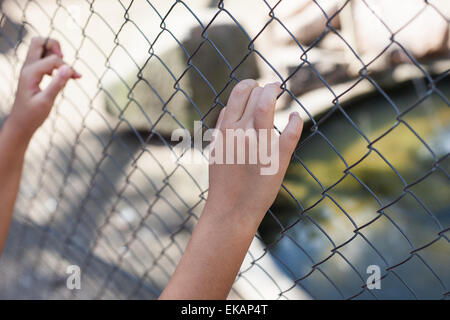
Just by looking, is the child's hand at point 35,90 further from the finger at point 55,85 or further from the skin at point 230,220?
the skin at point 230,220

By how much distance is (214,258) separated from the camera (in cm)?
86

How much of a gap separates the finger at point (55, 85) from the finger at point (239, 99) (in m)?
0.57

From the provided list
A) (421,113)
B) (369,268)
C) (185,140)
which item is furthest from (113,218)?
(421,113)

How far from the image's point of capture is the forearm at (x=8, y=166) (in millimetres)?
1294

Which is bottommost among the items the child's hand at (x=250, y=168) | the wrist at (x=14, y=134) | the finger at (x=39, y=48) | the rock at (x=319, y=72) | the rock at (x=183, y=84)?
the child's hand at (x=250, y=168)

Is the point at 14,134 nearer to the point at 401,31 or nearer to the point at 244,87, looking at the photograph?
the point at 244,87

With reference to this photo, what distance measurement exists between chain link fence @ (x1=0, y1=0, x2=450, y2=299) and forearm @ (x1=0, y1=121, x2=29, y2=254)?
0.38 meters

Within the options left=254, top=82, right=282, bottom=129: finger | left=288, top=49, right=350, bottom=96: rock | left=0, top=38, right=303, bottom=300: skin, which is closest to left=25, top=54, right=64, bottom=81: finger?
left=0, top=38, right=303, bottom=300: skin

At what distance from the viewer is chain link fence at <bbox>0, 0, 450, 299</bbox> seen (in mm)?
2066

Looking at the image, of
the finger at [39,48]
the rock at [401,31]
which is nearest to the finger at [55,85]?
the finger at [39,48]

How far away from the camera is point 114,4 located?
14.9 ft

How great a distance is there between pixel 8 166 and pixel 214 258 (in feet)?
2.67

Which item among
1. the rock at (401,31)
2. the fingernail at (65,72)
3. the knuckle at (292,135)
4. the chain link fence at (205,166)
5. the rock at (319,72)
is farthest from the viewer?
the rock at (401,31)

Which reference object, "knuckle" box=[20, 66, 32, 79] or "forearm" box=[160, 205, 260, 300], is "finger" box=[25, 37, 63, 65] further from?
"forearm" box=[160, 205, 260, 300]
